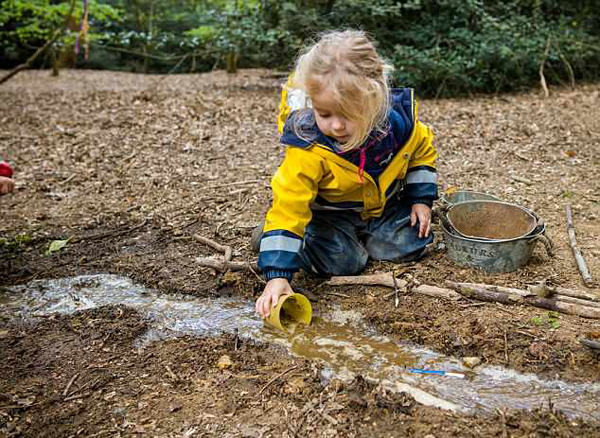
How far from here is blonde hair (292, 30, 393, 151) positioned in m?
2.42

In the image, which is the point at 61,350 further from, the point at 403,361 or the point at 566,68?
the point at 566,68

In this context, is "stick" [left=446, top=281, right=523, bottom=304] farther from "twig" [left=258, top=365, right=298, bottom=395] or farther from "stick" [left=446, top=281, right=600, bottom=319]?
"twig" [left=258, top=365, right=298, bottom=395]

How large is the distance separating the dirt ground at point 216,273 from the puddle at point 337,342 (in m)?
0.07

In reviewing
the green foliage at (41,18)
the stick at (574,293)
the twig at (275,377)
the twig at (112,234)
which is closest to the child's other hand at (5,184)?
the twig at (112,234)

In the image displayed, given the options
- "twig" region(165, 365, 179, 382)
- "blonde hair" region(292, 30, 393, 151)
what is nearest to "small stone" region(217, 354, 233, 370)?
"twig" region(165, 365, 179, 382)

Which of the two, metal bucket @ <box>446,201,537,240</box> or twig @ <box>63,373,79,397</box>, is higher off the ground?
metal bucket @ <box>446,201,537,240</box>

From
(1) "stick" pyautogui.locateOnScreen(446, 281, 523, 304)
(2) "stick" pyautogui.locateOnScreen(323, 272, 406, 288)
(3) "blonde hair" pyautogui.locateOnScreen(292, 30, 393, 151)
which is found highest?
(3) "blonde hair" pyautogui.locateOnScreen(292, 30, 393, 151)

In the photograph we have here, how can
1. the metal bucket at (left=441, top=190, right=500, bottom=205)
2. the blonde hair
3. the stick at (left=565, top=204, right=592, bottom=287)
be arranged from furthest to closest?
the metal bucket at (left=441, top=190, right=500, bottom=205), the stick at (left=565, top=204, right=592, bottom=287), the blonde hair

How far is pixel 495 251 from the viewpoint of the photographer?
9.28ft

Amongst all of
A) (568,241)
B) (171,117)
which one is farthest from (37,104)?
(568,241)

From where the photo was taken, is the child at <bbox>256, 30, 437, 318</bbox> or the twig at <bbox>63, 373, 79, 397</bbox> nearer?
the twig at <bbox>63, 373, 79, 397</bbox>

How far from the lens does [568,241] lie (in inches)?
128

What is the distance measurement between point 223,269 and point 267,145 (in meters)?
2.48

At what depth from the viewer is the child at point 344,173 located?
2.48 meters
